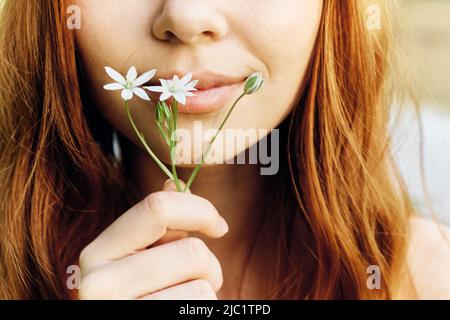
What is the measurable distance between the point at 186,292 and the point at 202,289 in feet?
0.07

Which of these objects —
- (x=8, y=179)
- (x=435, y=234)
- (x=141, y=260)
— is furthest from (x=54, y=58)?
(x=435, y=234)

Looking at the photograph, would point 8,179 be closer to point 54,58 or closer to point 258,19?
point 54,58

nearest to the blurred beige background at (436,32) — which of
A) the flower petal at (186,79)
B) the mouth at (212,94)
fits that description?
the mouth at (212,94)

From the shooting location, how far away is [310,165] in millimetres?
1162

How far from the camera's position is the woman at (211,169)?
0.88 metres

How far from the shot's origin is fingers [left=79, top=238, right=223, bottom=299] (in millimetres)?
854

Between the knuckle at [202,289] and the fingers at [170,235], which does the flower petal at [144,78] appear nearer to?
the fingers at [170,235]

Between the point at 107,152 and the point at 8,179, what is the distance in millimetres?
217

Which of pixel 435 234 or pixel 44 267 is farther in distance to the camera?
pixel 435 234

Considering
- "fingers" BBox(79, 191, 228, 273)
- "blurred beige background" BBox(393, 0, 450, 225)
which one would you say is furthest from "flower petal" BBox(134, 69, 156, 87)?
"blurred beige background" BBox(393, 0, 450, 225)

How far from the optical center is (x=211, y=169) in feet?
4.09

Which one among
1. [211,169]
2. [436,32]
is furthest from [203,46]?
[436,32]

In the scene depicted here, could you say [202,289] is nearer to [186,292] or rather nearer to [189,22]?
[186,292]

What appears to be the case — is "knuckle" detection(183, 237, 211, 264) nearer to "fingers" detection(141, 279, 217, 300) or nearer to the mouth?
"fingers" detection(141, 279, 217, 300)
